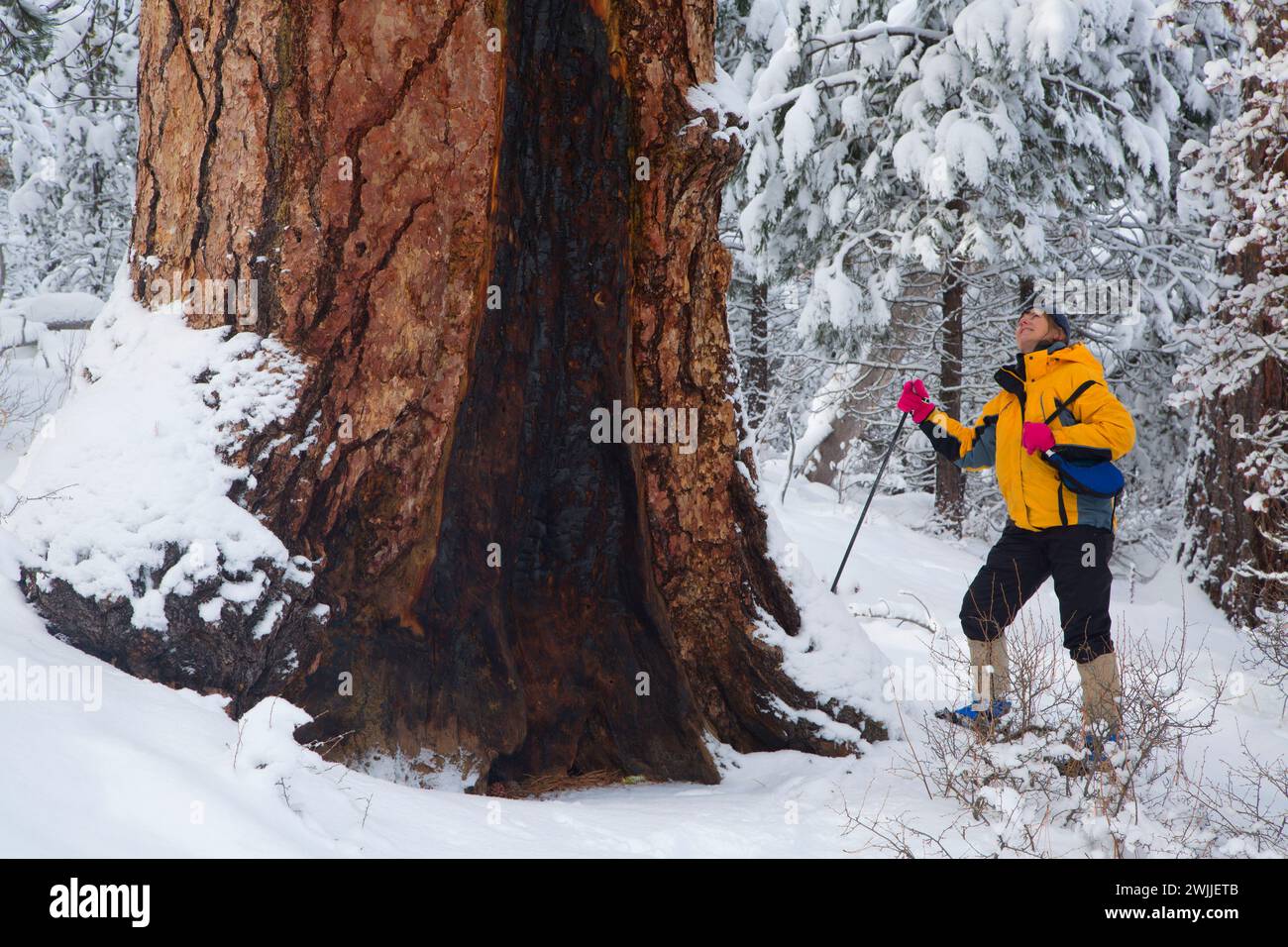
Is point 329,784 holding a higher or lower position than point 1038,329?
lower

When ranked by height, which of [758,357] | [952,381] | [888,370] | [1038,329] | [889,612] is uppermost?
[758,357]

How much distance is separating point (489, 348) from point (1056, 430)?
231 cm

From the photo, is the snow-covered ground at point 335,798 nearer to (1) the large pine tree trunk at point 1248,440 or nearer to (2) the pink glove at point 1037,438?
(2) the pink glove at point 1037,438

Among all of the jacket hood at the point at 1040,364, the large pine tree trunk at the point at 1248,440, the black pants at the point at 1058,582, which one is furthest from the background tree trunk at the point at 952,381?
the black pants at the point at 1058,582

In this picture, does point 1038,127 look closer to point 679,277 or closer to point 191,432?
point 679,277

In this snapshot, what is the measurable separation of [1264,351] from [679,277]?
4.36m

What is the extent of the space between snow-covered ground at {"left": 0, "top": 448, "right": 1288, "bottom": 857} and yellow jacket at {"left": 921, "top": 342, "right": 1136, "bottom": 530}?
942 millimetres

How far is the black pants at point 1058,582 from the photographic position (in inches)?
149

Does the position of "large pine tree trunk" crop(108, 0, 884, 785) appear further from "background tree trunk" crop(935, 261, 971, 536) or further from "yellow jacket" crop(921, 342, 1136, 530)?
"background tree trunk" crop(935, 261, 971, 536)

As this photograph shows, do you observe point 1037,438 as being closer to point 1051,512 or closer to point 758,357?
point 1051,512

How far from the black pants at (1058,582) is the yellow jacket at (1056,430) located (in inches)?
2.6

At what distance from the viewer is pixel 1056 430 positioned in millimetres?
3826

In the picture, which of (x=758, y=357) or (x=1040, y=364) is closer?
(x=1040, y=364)

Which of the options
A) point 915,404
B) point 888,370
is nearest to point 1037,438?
point 915,404
